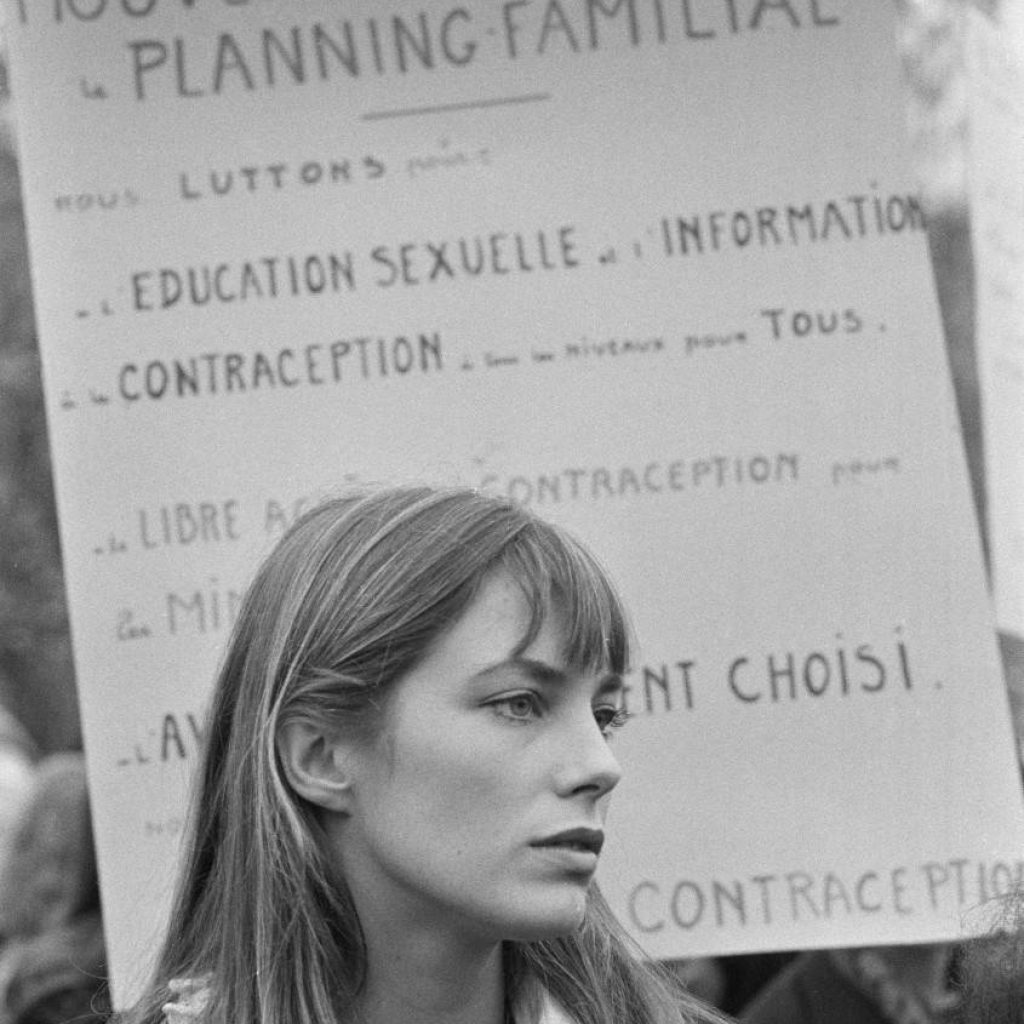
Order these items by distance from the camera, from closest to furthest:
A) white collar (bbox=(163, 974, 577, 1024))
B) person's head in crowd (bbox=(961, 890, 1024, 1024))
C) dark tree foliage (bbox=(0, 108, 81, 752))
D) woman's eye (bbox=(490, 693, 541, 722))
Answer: person's head in crowd (bbox=(961, 890, 1024, 1024))
woman's eye (bbox=(490, 693, 541, 722))
white collar (bbox=(163, 974, 577, 1024))
dark tree foliage (bbox=(0, 108, 81, 752))

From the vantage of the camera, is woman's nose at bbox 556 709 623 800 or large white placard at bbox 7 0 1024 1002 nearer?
woman's nose at bbox 556 709 623 800

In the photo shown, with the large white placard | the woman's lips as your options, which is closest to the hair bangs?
the woman's lips

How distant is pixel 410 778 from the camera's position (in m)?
2.13

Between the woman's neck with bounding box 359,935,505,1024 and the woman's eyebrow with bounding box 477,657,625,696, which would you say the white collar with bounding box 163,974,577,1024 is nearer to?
the woman's neck with bounding box 359,935,505,1024

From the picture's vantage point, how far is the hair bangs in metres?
2.16

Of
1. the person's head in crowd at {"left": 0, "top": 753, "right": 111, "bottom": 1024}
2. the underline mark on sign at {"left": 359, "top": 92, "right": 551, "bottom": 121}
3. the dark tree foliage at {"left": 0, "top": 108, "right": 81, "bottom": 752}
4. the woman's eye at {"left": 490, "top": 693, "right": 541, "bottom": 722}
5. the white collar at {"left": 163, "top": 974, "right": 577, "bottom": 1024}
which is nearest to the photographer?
the woman's eye at {"left": 490, "top": 693, "right": 541, "bottom": 722}

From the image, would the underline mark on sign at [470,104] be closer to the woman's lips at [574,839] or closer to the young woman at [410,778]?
the young woman at [410,778]

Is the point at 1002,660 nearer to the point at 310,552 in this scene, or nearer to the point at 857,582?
the point at 857,582

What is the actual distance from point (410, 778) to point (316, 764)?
134 millimetres

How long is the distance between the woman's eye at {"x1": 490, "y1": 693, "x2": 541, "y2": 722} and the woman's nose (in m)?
0.04

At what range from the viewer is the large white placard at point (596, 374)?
296cm

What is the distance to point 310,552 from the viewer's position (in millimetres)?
2281

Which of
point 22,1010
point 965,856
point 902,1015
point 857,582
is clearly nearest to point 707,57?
point 857,582

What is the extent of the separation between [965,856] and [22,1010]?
1698 millimetres
